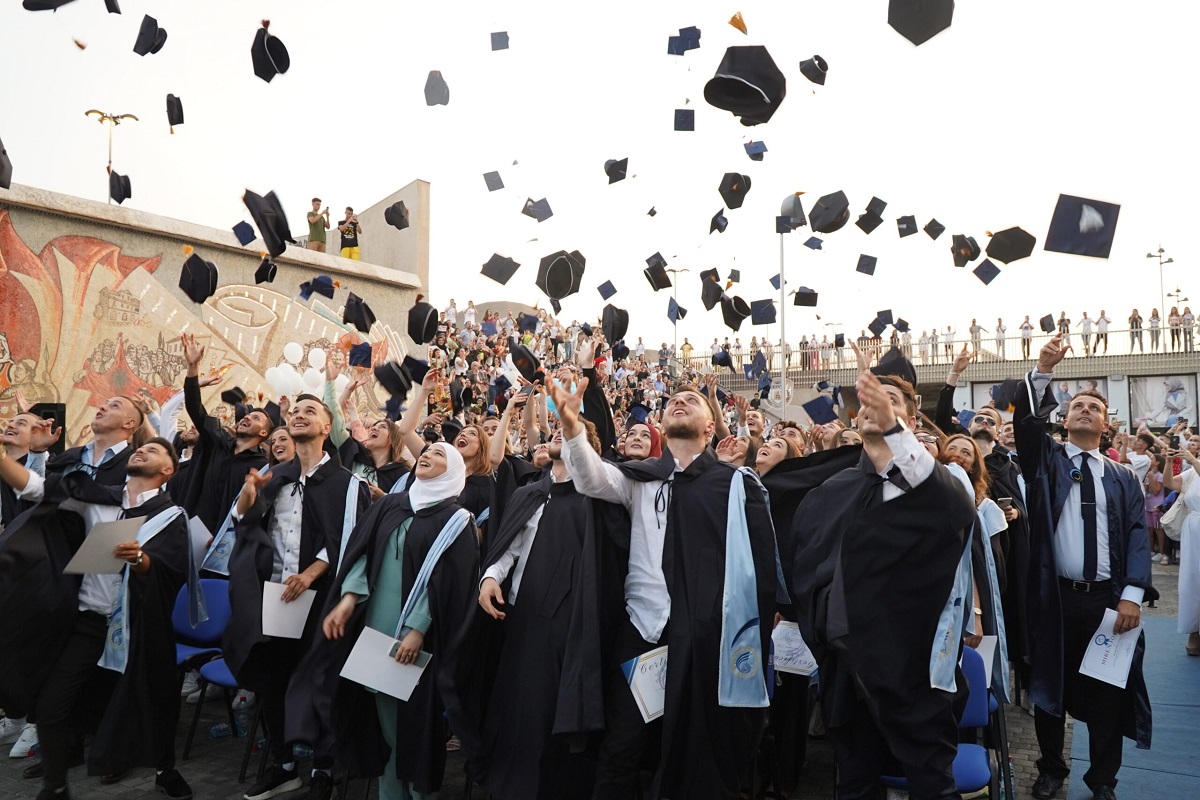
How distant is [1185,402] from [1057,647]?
110ft

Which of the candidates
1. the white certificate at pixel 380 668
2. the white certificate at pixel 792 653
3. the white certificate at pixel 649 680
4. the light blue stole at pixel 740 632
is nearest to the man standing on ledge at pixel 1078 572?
the white certificate at pixel 792 653

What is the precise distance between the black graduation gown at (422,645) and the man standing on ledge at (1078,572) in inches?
121

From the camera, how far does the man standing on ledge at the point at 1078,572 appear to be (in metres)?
4.82

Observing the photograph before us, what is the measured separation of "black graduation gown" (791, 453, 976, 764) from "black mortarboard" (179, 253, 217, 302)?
10714mm

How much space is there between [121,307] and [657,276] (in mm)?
8642

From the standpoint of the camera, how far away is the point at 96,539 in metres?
4.65

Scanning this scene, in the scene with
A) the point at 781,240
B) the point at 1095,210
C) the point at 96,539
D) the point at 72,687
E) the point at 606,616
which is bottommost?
the point at 72,687

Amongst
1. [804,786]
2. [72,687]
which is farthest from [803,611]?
[72,687]

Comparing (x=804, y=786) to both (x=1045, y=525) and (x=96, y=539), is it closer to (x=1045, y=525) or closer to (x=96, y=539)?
(x=1045, y=525)

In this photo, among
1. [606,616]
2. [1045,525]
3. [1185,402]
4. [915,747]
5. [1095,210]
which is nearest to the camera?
[915,747]

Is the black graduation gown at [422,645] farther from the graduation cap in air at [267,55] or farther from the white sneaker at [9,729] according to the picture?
the graduation cap in air at [267,55]

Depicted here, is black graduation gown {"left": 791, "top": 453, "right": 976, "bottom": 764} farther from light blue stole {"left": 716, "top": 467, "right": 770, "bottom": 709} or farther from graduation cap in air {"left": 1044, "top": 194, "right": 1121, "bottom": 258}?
graduation cap in air {"left": 1044, "top": 194, "right": 1121, "bottom": 258}

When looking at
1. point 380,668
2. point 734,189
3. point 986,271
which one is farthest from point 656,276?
point 380,668

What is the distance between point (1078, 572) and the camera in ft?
16.4
